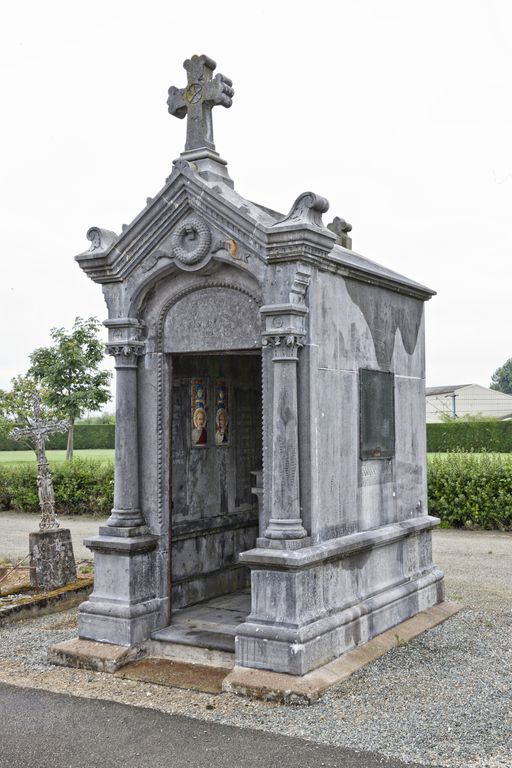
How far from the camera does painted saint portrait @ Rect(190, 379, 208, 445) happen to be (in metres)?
7.54

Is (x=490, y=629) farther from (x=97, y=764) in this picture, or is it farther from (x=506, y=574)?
(x=97, y=764)

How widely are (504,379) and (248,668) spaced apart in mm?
88940

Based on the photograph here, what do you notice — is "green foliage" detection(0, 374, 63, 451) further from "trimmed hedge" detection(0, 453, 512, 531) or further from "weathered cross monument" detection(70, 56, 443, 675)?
"weathered cross monument" detection(70, 56, 443, 675)

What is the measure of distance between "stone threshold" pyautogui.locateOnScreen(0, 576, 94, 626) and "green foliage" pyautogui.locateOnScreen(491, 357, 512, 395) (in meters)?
85.6

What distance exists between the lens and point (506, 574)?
10.4 meters

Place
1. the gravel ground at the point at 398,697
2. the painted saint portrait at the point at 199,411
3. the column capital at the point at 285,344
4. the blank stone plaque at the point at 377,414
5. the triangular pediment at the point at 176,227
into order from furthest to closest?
1. the painted saint portrait at the point at 199,411
2. the blank stone plaque at the point at 377,414
3. the triangular pediment at the point at 176,227
4. the column capital at the point at 285,344
5. the gravel ground at the point at 398,697

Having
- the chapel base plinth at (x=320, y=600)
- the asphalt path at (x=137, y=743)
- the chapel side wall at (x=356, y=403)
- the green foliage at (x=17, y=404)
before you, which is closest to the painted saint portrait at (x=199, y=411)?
the chapel side wall at (x=356, y=403)

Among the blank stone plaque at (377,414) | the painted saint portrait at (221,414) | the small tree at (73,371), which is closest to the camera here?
the blank stone plaque at (377,414)

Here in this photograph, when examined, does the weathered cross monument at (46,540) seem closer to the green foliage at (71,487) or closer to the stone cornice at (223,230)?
the stone cornice at (223,230)

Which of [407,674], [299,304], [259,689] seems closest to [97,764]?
[259,689]

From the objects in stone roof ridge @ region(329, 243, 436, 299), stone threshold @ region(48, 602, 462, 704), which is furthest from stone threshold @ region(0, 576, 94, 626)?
stone roof ridge @ region(329, 243, 436, 299)

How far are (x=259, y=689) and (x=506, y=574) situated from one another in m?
5.72

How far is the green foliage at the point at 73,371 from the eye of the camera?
2775 centimetres

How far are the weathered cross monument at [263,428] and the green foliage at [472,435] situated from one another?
2924 centimetres
